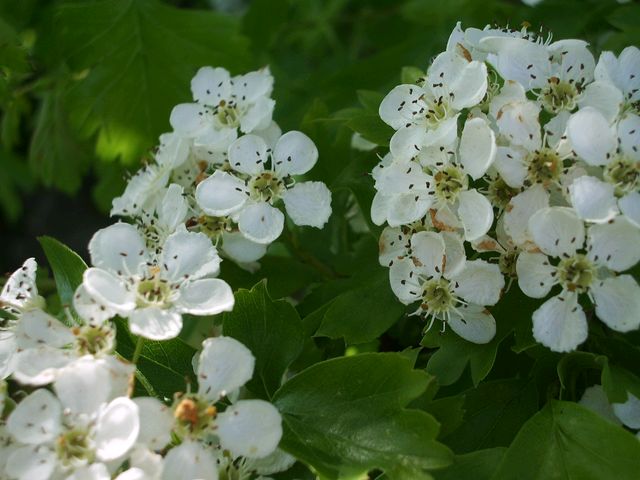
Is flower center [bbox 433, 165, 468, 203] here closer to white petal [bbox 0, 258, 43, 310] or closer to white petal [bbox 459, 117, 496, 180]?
white petal [bbox 459, 117, 496, 180]

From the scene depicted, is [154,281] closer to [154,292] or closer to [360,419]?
[154,292]

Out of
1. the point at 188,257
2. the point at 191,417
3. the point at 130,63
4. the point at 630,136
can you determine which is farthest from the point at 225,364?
the point at 130,63

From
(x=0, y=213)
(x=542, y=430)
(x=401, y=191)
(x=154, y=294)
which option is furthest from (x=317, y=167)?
(x=0, y=213)

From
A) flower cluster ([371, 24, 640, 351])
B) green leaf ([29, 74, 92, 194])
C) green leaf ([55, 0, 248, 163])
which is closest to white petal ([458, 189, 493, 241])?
flower cluster ([371, 24, 640, 351])

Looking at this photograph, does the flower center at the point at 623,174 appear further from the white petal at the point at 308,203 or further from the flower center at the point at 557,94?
the white petal at the point at 308,203

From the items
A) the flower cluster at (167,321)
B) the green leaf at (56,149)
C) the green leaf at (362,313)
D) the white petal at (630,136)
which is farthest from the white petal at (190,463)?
the green leaf at (56,149)
